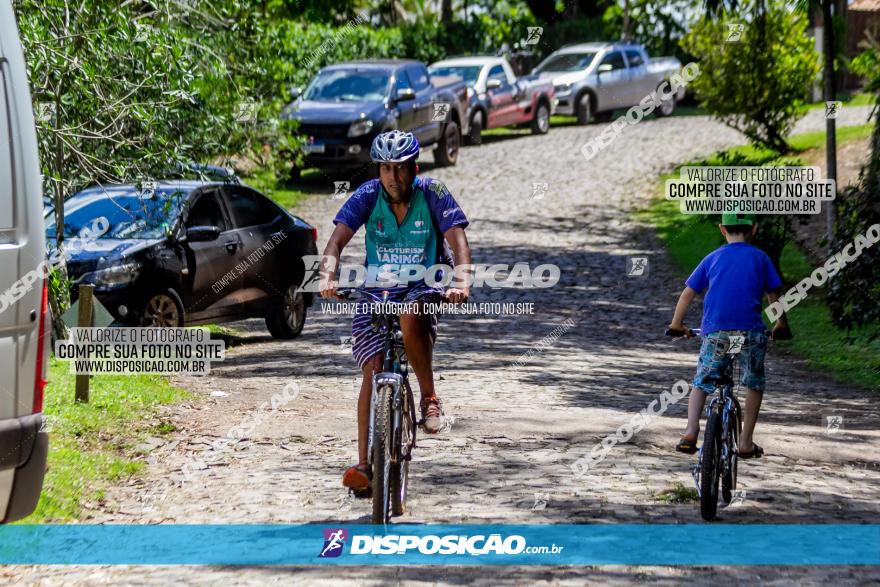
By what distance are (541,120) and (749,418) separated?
27145 millimetres

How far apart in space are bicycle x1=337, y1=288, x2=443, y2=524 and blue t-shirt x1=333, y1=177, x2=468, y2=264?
0.32 meters

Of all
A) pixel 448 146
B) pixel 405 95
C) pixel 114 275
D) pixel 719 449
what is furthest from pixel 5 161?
pixel 448 146

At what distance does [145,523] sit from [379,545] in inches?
65.4

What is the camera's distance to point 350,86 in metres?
28.4

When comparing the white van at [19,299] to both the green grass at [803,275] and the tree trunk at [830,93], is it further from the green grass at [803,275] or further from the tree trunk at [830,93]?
the tree trunk at [830,93]

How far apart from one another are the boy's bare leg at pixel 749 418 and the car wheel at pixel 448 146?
21523 millimetres

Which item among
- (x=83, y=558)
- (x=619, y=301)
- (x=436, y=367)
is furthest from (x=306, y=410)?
(x=619, y=301)

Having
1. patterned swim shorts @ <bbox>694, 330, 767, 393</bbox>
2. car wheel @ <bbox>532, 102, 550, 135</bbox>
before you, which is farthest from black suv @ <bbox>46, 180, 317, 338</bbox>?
→ car wheel @ <bbox>532, 102, 550, 135</bbox>

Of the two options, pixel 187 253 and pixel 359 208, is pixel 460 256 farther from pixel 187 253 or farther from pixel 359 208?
pixel 187 253

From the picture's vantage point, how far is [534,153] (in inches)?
1293

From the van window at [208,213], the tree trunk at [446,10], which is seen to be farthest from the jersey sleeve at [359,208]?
the tree trunk at [446,10]

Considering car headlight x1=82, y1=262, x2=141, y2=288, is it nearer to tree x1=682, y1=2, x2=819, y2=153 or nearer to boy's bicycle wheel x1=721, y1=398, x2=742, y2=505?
boy's bicycle wheel x1=721, y1=398, x2=742, y2=505

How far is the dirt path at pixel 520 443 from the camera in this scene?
7.99 m

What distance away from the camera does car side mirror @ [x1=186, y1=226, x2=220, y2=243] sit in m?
14.5
